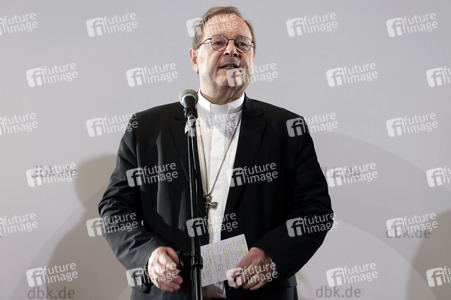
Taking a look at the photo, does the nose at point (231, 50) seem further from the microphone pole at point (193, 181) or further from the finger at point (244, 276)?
the finger at point (244, 276)

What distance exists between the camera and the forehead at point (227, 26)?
2.44 meters

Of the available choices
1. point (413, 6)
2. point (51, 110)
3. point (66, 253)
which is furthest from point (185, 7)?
point (66, 253)

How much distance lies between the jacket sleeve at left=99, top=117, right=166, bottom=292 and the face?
0.46 metres

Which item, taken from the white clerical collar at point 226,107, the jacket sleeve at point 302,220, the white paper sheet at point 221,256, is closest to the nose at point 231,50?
the white clerical collar at point 226,107

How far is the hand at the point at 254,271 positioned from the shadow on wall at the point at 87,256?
5.42 ft

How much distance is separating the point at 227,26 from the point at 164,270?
1.26 meters

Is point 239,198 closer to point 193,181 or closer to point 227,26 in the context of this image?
point 193,181

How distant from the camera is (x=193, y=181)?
5.75 ft

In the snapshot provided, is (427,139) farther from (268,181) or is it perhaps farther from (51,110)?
(51,110)

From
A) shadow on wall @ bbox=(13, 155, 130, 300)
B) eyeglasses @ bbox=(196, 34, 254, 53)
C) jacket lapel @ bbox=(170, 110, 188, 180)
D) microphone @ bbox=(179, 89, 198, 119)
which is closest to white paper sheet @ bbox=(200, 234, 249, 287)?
jacket lapel @ bbox=(170, 110, 188, 180)

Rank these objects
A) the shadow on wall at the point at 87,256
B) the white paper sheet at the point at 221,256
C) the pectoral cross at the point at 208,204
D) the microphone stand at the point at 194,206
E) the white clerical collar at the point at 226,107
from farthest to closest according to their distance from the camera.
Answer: the shadow on wall at the point at 87,256
the white clerical collar at the point at 226,107
the pectoral cross at the point at 208,204
the white paper sheet at the point at 221,256
the microphone stand at the point at 194,206

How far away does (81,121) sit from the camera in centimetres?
340

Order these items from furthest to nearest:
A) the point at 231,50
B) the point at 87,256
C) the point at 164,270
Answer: the point at 87,256
the point at 231,50
the point at 164,270

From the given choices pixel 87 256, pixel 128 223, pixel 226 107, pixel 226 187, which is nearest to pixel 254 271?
pixel 226 187
